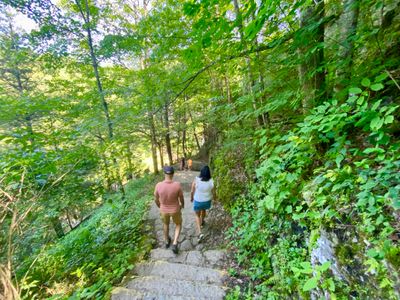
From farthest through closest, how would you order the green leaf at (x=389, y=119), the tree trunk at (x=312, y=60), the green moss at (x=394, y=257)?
the tree trunk at (x=312, y=60), the green leaf at (x=389, y=119), the green moss at (x=394, y=257)

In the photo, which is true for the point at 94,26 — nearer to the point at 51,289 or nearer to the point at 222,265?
the point at 51,289

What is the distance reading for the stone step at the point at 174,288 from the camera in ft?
8.54

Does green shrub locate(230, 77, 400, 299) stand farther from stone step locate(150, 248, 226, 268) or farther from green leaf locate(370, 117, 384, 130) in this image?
stone step locate(150, 248, 226, 268)

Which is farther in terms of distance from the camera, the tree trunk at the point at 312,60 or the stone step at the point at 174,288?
the stone step at the point at 174,288

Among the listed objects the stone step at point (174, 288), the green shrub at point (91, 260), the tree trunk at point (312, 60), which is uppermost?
the tree trunk at point (312, 60)

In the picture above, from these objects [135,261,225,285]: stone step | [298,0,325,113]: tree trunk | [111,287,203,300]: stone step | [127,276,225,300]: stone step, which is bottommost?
[135,261,225,285]: stone step

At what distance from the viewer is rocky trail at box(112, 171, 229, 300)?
264 cm

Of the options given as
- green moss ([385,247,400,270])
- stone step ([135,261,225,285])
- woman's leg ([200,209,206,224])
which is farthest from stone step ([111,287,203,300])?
green moss ([385,247,400,270])

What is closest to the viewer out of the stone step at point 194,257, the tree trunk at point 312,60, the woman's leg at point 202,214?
the tree trunk at point 312,60

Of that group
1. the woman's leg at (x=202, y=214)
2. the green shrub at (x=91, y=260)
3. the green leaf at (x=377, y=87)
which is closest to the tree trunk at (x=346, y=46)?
the green leaf at (x=377, y=87)

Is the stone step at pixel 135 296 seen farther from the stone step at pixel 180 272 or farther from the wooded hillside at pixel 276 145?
the stone step at pixel 180 272

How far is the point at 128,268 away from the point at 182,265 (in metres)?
1.00

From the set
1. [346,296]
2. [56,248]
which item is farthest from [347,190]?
[56,248]

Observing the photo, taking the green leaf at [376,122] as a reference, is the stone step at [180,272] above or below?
below
